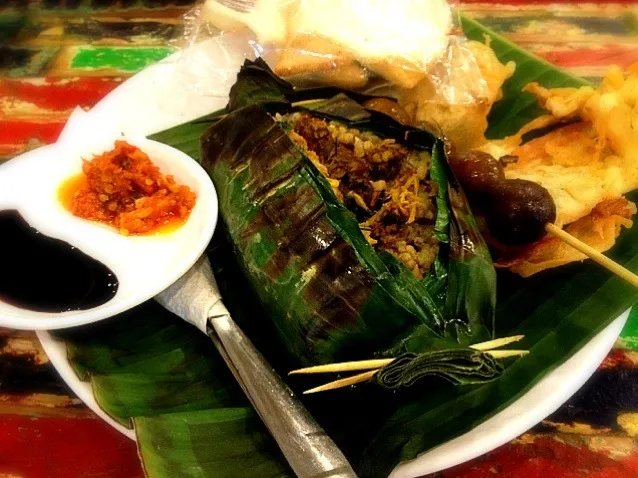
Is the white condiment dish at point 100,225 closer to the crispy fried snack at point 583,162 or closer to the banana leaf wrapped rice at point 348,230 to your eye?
the banana leaf wrapped rice at point 348,230

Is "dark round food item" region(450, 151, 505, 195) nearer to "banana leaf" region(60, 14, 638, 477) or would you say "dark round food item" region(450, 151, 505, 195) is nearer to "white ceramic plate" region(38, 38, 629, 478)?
"banana leaf" region(60, 14, 638, 477)

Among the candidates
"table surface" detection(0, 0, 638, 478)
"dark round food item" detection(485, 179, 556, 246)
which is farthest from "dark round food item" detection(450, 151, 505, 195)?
"table surface" detection(0, 0, 638, 478)

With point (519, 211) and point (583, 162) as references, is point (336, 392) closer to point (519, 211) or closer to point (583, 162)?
point (519, 211)

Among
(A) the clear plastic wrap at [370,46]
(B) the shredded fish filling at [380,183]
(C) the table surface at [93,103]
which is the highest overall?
(A) the clear plastic wrap at [370,46]

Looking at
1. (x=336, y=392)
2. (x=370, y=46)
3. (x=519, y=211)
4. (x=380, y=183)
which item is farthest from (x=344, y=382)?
(x=370, y=46)

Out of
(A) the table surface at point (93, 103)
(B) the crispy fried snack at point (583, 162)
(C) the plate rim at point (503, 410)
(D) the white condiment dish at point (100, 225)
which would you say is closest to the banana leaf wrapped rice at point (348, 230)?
(D) the white condiment dish at point (100, 225)
